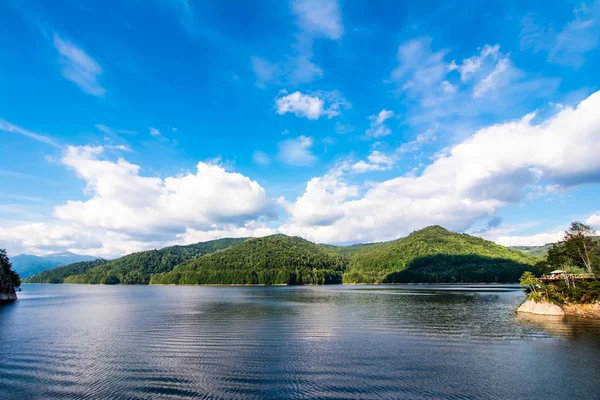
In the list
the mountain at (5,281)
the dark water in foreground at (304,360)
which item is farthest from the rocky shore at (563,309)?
the mountain at (5,281)

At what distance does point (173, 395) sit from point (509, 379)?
22287 mm

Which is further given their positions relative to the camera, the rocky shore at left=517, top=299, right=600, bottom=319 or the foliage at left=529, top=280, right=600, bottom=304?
the foliage at left=529, top=280, right=600, bottom=304

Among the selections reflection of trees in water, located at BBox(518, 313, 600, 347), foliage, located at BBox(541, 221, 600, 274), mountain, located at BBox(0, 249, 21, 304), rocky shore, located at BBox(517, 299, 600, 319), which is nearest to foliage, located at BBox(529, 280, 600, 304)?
rocky shore, located at BBox(517, 299, 600, 319)

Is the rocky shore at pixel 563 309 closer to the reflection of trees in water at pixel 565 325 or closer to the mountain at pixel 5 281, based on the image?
the reflection of trees in water at pixel 565 325

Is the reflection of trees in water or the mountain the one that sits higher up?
the mountain

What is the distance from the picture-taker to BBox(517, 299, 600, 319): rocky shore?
53.4 m

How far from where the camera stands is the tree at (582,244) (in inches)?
2485

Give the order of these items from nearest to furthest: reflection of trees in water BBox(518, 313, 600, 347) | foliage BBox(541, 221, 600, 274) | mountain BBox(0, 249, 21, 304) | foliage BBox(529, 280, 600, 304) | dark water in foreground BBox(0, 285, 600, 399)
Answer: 1. dark water in foreground BBox(0, 285, 600, 399)
2. reflection of trees in water BBox(518, 313, 600, 347)
3. foliage BBox(529, 280, 600, 304)
4. foliage BBox(541, 221, 600, 274)
5. mountain BBox(0, 249, 21, 304)

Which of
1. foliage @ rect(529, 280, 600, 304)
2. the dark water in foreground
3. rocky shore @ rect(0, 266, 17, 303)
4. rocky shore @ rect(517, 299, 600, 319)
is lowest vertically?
the dark water in foreground

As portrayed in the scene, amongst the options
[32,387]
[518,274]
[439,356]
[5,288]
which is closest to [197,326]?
[32,387]

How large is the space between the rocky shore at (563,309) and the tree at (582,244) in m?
11.2

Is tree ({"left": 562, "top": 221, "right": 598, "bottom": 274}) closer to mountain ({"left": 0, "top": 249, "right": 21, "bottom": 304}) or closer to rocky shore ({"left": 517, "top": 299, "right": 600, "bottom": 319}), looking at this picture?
rocky shore ({"left": 517, "top": 299, "right": 600, "bottom": 319})

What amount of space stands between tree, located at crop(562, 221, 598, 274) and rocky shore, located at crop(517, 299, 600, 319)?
1124 cm

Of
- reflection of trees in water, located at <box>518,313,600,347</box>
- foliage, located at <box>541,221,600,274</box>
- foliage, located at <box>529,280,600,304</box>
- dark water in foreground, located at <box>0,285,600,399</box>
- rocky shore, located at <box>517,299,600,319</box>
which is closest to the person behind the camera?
dark water in foreground, located at <box>0,285,600,399</box>
